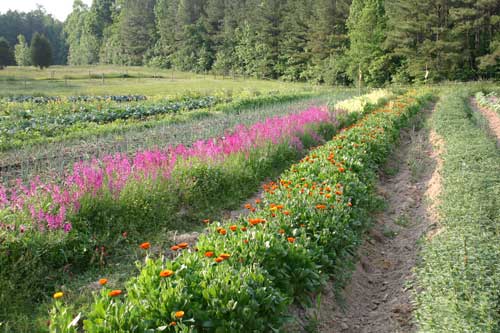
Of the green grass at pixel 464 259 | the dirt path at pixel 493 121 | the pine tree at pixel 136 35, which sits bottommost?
the green grass at pixel 464 259

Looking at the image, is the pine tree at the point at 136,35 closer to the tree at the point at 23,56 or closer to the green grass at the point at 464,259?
the tree at the point at 23,56

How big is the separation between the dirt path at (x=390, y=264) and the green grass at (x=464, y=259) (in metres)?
0.29

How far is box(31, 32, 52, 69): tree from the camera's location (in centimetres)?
5803

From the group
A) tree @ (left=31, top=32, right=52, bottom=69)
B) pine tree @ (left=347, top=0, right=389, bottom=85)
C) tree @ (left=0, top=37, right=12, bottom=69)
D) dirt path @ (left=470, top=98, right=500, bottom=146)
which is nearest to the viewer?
dirt path @ (left=470, top=98, right=500, bottom=146)

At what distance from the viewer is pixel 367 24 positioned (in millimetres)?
43938

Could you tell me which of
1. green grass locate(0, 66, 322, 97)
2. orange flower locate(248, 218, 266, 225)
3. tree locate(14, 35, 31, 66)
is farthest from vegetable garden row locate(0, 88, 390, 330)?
tree locate(14, 35, 31, 66)

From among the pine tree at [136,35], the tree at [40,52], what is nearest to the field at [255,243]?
the tree at [40,52]

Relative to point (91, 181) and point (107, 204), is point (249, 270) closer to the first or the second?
point (107, 204)

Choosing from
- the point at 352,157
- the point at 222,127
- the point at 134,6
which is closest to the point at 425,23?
the point at 222,127

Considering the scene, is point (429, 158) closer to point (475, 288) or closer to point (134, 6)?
point (475, 288)

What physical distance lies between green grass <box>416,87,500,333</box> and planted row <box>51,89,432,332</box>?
0.95 metres

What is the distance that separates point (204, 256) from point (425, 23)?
44.5 m

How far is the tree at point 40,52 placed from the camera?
58.0 metres

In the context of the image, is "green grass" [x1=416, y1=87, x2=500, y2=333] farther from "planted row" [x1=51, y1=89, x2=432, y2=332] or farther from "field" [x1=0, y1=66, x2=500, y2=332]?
"planted row" [x1=51, y1=89, x2=432, y2=332]
